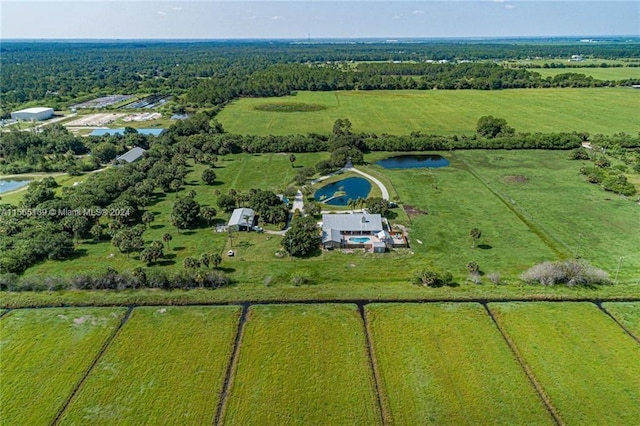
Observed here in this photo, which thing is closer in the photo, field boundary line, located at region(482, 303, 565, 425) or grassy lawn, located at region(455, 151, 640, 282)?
field boundary line, located at region(482, 303, 565, 425)

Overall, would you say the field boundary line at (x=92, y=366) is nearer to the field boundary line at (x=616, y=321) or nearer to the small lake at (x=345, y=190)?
the small lake at (x=345, y=190)

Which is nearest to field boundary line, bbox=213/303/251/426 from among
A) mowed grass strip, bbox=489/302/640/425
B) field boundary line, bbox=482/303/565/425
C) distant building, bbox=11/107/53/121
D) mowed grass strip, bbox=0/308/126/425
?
mowed grass strip, bbox=0/308/126/425

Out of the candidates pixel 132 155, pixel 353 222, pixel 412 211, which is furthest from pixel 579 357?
pixel 132 155

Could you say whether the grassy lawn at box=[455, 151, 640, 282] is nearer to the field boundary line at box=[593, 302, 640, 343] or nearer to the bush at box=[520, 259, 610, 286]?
the bush at box=[520, 259, 610, 286]

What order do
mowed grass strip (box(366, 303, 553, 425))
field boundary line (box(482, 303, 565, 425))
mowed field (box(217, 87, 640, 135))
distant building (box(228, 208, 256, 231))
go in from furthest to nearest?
1. mowed field (box(217, 87, 640, 135))
2. distant building (box(228, 208, 256, 231))
3. mowed grass strip (box(366, 303, 553, 425))
4. field boundary line (box(482, 303, 565, 425))

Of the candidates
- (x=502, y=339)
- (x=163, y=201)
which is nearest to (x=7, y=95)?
(x=163, y=201)

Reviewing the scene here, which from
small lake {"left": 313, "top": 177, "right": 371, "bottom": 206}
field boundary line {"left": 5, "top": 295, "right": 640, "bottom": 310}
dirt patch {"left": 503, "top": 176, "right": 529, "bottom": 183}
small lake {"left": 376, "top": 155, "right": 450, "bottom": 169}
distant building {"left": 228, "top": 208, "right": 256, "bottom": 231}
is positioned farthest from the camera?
small lake {"left": 376, "top": 155, "right": 450, "bottom": 169}
